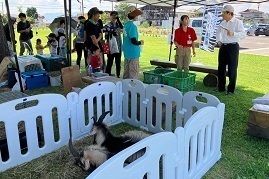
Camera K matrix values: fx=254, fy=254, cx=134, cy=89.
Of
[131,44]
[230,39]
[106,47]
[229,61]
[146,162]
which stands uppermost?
[230,39]

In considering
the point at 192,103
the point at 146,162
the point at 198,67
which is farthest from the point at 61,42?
the point at 146,162

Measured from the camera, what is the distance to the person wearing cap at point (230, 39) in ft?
15.0

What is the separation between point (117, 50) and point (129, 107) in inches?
97.0

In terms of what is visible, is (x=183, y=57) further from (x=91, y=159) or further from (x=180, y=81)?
(x=91, y=159)

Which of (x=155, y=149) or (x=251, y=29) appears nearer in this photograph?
(x=155, y=149)

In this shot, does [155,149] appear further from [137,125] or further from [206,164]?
[137,125]

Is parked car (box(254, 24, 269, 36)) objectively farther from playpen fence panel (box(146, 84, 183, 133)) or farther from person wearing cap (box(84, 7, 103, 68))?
playpen fence panel (box(146, 84, 183, 133))

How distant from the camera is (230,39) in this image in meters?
4.66

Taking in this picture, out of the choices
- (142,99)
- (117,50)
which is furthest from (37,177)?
(117,50)

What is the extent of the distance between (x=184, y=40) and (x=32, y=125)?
145 inches

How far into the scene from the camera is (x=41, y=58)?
625 cm

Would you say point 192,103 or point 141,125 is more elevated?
point 192,103

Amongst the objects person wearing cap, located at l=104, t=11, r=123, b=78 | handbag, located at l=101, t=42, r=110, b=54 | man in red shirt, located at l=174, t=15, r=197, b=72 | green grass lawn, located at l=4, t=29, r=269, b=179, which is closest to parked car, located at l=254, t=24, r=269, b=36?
green grass lawn, located at l=4, t=29, r=269, b=179

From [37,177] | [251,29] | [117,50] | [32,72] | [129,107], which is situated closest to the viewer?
[37,177]
